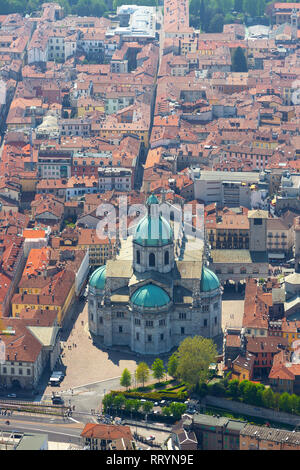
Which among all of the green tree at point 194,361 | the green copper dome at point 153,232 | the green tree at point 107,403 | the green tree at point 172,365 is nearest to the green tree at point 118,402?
the green tree at point 107,403

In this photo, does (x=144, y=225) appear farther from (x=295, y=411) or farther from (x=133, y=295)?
(x=295, y=411)

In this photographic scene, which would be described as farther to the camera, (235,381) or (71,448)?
(235,381)

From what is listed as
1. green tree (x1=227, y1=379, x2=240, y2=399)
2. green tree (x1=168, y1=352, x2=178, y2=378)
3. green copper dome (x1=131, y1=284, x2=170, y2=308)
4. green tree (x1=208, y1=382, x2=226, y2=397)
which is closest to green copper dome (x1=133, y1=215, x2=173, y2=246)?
green copper dome (x1=131, y1=284, x2=170, y2=308)

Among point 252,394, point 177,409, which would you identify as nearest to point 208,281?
point 252,394

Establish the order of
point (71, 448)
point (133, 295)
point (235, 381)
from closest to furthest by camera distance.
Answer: point (71, 448)
point (235, 381)
point (133, 295)

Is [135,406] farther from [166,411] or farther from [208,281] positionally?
[208,281]
